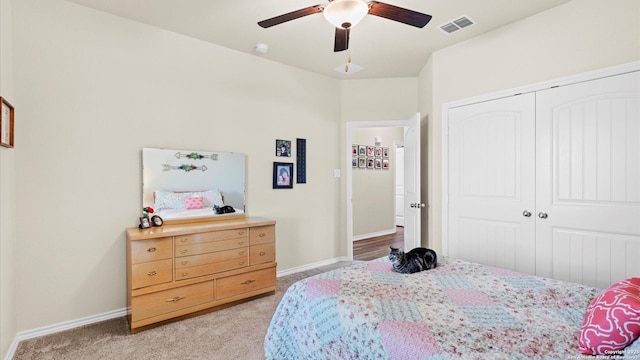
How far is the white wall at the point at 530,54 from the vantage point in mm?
2225

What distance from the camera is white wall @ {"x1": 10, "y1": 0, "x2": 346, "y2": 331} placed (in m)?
2.33

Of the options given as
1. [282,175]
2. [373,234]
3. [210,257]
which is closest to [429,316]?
[210,257]

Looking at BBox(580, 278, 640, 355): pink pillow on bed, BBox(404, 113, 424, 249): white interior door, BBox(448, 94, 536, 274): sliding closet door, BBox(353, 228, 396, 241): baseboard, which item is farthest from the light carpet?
BBox(353, 228, 396, 241): baseboard

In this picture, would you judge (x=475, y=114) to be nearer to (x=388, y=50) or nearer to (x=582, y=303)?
(x=388, y=50)

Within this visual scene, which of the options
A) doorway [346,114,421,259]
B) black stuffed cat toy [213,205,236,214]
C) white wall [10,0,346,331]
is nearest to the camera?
white wall [10,0,346,331]

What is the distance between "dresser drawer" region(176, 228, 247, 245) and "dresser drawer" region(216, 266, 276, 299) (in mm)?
383

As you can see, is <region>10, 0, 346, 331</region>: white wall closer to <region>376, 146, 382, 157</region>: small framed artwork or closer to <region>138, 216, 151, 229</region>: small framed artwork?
<region>138, 216, 151, 229</region>: small framed artwork

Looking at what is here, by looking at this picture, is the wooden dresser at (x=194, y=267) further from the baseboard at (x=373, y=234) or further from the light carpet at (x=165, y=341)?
the baseboard at (x=373, y=234)

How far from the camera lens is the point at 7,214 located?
2.08 m

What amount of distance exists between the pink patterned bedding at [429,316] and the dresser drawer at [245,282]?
1108 millimetres

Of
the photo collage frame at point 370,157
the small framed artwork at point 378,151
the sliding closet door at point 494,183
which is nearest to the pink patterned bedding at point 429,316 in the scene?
the sliding closet door at point 494,183

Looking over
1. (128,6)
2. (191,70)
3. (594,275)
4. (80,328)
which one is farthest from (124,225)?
(594,275)

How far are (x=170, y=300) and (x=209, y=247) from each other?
506mm

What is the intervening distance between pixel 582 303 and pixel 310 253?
2947 millimetres
